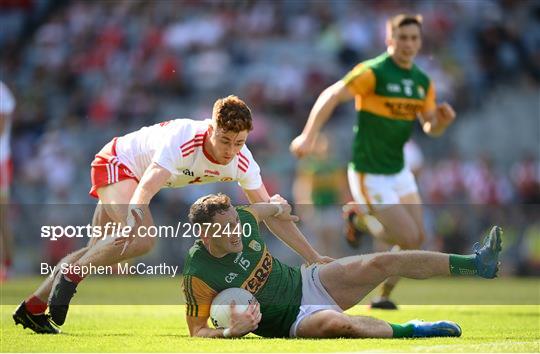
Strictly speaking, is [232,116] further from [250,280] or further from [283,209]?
[250,280]

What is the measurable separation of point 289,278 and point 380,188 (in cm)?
374

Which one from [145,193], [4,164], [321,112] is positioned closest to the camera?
[145,193]

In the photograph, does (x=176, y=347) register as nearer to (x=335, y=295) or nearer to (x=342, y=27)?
(x=335, y=295)

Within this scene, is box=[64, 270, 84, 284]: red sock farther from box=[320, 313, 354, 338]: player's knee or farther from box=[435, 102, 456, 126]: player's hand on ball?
box=[435, 102, 456, 126]: player's hand on ball

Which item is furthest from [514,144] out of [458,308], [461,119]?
[458,308]

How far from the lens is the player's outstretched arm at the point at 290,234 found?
28.3 feet

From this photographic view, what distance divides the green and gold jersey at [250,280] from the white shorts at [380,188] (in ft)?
11.7

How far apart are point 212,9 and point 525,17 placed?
6362 mm

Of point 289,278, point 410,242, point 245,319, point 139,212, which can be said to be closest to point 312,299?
point 289,278

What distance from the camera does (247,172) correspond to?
882 cm

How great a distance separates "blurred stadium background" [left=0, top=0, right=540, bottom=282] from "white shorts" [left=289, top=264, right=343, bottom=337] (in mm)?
10865

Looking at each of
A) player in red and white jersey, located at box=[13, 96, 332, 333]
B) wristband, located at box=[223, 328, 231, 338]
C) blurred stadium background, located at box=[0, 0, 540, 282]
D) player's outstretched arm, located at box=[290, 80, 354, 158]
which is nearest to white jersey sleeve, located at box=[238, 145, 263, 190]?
player in red and white jersey, located at box=[13, 96, 332, 333]

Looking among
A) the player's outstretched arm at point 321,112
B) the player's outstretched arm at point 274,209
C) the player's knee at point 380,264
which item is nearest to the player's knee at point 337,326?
the player's knee at point 380,264

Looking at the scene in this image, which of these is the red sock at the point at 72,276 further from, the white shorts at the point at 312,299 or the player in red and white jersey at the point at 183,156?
the white shorts at the point at 312,299
